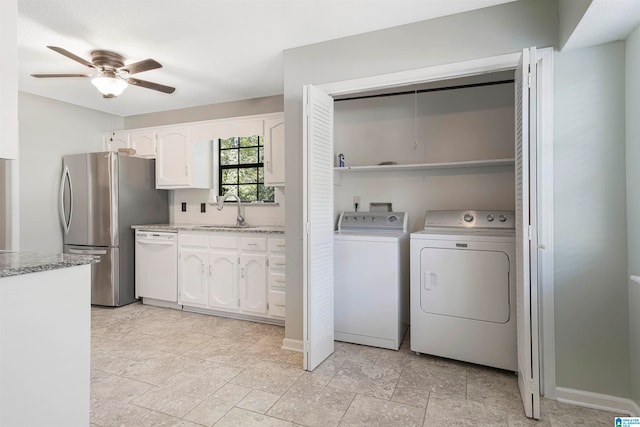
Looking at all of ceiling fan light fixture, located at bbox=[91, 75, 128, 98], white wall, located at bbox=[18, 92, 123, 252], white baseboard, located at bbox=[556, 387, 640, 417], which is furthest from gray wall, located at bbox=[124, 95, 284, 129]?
white baseboard, located at bbox=[556, 387, 640, 417]

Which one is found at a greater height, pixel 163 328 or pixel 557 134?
pixel 557 134

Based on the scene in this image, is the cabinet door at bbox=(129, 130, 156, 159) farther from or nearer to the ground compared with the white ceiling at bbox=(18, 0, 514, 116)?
nearer to the ground

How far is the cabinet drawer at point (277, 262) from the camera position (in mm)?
3256

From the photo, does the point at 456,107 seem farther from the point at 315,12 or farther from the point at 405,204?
the point at 315,12

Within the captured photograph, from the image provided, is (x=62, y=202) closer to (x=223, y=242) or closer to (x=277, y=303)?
(x=223, y=242)

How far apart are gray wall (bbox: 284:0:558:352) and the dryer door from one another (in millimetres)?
1005

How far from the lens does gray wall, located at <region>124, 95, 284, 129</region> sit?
3.86 meters

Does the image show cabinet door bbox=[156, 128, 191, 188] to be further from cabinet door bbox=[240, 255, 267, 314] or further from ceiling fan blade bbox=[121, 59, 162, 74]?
ceiling fan blade bbox=[121, 59, 162, 74]

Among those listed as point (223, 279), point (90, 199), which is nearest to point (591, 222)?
point (223, 279)

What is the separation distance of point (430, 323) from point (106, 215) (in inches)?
141

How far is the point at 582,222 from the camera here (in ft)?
6.40

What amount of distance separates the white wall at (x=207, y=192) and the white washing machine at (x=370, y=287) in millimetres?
1355

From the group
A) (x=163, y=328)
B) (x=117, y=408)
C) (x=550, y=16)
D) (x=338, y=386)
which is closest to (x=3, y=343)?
(x=117, y=408)

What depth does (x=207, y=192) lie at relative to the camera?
4.37 m
